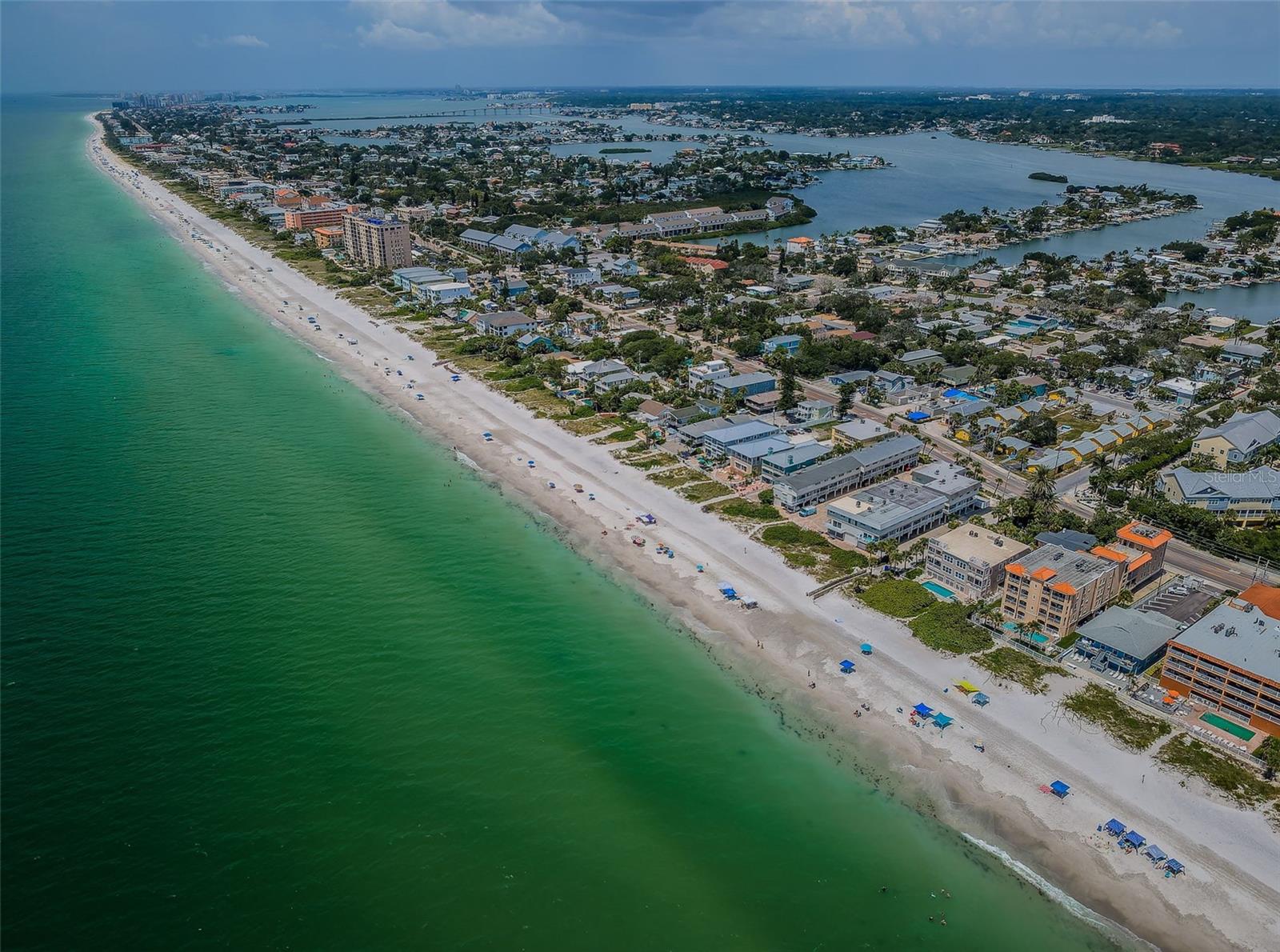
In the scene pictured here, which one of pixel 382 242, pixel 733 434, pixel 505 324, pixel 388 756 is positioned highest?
pixel 382 242

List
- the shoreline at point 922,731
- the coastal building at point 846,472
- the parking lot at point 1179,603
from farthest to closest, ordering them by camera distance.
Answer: the coastal building at point 846,472, the parking lot at point 1179,603, the shoreline at point 922,731

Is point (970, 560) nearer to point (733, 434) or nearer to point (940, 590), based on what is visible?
point (940, 590)

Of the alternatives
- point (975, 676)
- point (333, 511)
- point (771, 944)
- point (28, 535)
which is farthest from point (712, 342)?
point (771, 944)

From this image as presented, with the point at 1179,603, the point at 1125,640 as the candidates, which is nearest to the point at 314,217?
the point at 1179,603

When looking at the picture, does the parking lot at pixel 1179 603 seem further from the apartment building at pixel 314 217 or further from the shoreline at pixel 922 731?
the apartment building at pixel 314 217

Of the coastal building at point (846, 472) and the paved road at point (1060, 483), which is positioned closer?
the paved road at point (1060, 483)

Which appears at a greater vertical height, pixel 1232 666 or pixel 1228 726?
pixel 1232 666

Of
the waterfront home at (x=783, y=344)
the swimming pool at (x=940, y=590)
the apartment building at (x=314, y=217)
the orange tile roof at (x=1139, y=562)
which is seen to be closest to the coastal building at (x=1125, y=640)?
the orange tile roof at (x=1139, y=562)
